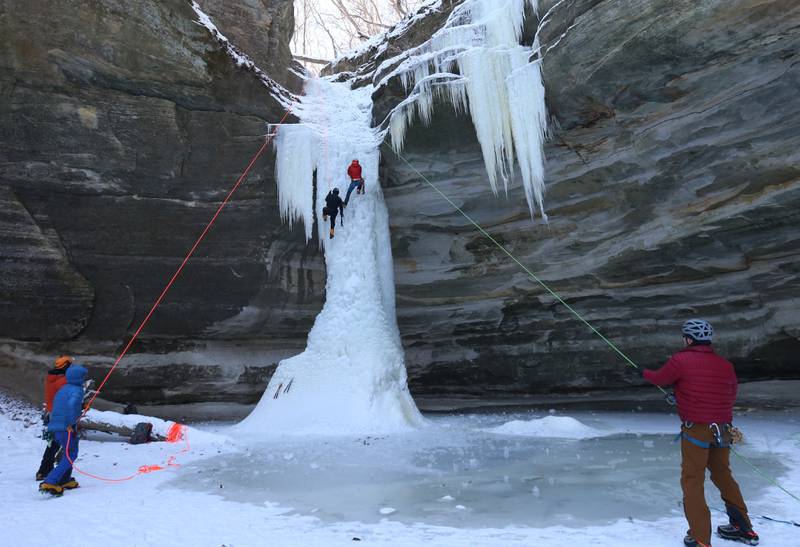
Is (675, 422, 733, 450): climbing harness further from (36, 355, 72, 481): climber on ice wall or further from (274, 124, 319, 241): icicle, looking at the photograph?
(274, 124, 319, 241): icicle

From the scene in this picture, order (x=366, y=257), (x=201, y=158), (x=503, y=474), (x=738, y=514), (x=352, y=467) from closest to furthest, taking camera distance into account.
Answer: (x=738, y=514)
(x=503, y=474)
(x=352, y=467)
(x=201, y=158)
(x=366, y=257)

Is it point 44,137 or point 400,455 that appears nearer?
point 400,455

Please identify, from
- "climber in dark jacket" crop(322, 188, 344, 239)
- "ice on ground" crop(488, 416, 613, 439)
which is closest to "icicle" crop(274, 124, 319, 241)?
"climber in dark jacket" crop(322, 188, 344, 239)

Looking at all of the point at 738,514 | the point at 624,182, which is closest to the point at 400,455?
the point at 738,514

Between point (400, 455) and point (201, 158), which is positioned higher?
point (201, 158)

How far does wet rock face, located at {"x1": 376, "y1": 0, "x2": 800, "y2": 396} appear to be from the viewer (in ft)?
24.6

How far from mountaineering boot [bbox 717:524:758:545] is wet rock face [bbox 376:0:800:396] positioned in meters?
6.05

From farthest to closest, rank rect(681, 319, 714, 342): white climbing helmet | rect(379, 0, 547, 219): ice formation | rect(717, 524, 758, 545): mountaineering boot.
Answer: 1. rect(379, 0, 547, 219): ice formation
2. rect(681, 319, 714, 342): white climbing helmet
3. rect(717, 524, 758, 545): mountaineering boot

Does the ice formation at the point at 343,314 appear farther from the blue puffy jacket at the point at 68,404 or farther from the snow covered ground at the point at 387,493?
the blue puffy jacket at the point at 68,404

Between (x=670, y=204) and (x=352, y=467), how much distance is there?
6.44 meters

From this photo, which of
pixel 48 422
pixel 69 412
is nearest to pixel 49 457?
pixel 48 422

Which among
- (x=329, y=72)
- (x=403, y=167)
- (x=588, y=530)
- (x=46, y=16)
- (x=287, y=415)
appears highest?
(x=329, y=72)

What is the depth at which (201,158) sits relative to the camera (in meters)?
Answer: 10.2

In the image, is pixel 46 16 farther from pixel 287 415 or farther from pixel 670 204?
pixel 670 204
